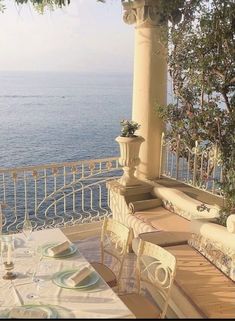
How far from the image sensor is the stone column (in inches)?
199

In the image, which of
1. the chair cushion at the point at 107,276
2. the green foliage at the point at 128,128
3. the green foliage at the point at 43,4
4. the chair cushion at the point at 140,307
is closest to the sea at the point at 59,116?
the green foliage at the point at 43,4

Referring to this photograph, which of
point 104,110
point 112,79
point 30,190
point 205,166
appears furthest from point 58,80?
point 205,166

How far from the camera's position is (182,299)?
9.40 feet

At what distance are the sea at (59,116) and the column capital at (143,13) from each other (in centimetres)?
1946

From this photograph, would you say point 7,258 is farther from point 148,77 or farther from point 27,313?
point 148,77

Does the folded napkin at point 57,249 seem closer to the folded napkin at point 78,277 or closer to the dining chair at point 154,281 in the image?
the folded napkin at point 78,277

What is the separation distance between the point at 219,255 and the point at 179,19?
318cm

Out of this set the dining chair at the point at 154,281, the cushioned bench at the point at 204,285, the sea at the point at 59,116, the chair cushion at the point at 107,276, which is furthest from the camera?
the sea at the point at 59,116

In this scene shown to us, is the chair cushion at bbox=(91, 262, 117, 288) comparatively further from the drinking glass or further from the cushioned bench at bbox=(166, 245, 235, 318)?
the drinking glass

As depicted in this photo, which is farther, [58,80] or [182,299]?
[58,80]

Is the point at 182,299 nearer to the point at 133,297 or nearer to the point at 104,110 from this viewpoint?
the point at 133,297

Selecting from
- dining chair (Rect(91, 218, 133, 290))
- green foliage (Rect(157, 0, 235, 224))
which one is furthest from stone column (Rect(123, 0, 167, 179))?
dining chair (Rect(91, 218, 133, 290))

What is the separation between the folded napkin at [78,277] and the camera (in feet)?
7.67

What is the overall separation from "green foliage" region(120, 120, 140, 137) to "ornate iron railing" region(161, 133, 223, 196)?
0.52 meters
